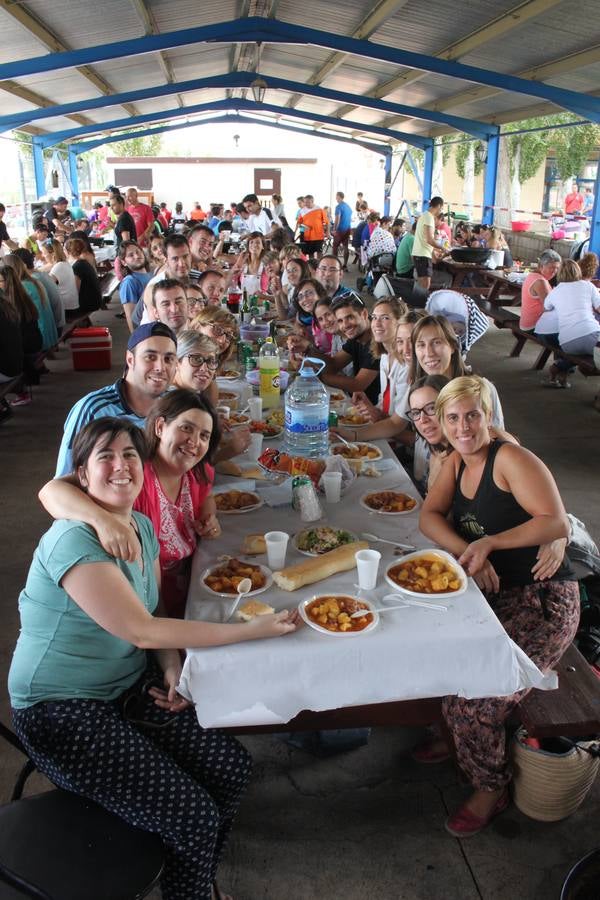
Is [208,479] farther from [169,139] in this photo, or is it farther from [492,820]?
[169,139]

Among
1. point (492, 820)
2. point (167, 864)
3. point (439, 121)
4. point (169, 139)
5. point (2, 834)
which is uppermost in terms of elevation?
point (169, 139)

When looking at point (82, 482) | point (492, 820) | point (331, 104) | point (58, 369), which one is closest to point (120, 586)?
point (82, 482)

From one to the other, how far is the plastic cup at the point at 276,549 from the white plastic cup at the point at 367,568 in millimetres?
229

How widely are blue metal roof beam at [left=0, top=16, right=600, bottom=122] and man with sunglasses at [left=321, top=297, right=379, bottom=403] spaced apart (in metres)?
7.36

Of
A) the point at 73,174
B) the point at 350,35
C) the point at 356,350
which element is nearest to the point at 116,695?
the point at 356,350

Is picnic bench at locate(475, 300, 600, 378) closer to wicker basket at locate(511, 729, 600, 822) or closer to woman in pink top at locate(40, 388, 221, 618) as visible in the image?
wicker basket at locate(511, 729, 600, 822)

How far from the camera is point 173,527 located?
2221mm

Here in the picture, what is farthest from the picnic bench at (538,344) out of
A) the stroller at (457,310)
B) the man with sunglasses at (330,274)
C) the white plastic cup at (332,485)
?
the white plastic cup at (332,485)

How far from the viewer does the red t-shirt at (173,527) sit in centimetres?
217

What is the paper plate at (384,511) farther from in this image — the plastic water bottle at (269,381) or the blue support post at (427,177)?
the blue support post at (427,177)

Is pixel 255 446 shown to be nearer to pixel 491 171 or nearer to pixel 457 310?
pixel 457 310

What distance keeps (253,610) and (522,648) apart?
85 centimetres

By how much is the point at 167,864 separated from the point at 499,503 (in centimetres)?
134

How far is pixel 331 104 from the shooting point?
1969 cm
